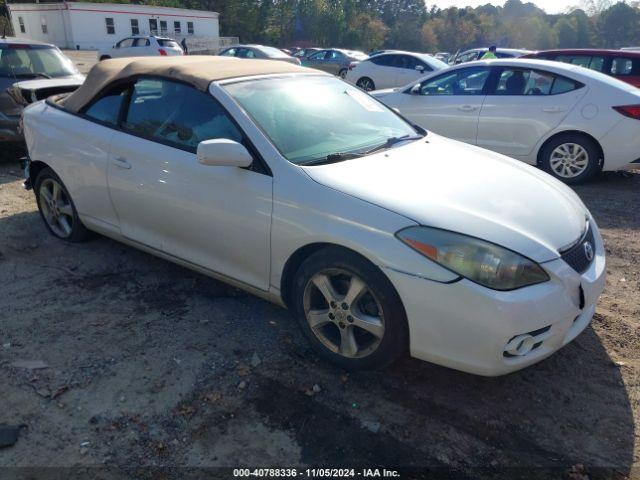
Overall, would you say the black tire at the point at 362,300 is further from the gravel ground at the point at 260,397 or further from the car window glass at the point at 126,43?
the car window glass at the point at 126,43

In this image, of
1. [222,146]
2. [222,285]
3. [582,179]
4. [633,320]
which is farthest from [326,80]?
[582,179]

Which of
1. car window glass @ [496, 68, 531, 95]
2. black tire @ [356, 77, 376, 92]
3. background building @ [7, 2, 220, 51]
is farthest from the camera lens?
background building @ [7, 2, 220, 51]

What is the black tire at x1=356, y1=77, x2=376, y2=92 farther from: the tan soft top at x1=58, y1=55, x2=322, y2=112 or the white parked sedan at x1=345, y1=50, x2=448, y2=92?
the tan soft top at x1=58, y1=55, x2=322, y2=112

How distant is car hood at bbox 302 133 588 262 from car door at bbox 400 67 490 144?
3945mm

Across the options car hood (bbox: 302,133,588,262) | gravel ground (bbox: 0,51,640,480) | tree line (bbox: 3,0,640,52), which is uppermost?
car hood (bbox: 302,133,588,262)

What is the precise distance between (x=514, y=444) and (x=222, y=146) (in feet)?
7.13

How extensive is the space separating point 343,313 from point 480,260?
31.6 inches

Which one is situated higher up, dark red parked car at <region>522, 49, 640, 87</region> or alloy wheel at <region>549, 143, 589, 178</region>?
dark red parked car at <region>522, 49, 640, 87</region>

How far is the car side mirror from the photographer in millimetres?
2965

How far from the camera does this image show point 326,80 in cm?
409

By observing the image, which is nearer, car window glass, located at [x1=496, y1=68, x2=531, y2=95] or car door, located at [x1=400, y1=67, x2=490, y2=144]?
car window glass, located at [x1=496, y1=68, x2=531, y2=95]

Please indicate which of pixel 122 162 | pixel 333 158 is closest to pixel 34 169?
pixel 122 162

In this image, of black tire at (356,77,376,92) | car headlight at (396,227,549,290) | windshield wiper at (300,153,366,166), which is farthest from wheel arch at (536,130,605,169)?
black tire at (356,77,376,92)

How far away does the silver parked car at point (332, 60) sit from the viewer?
2207 cm
